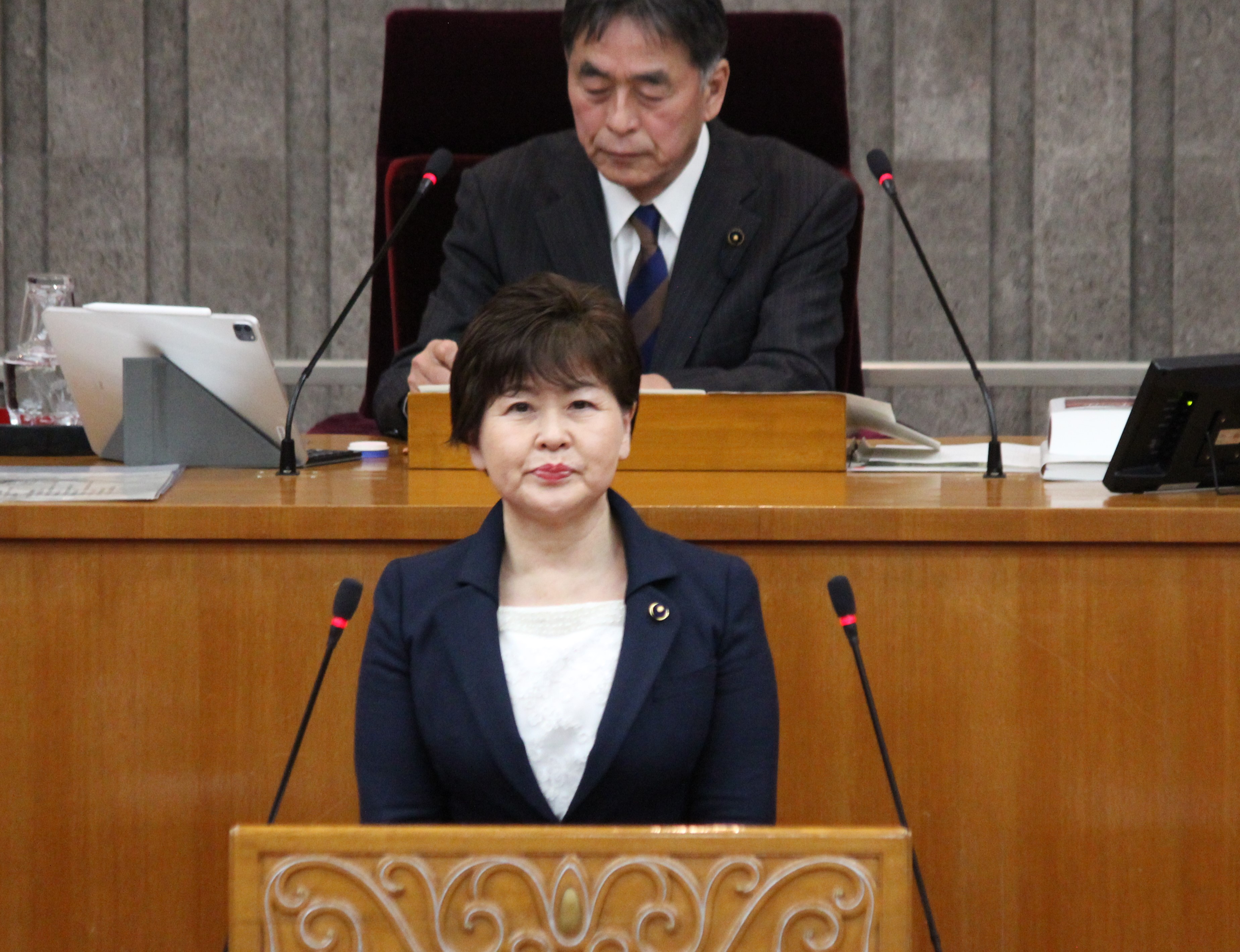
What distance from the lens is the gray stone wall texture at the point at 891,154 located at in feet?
12.8

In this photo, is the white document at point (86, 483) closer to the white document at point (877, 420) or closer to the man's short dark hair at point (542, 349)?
the man's short dark hair at point (542, 349)

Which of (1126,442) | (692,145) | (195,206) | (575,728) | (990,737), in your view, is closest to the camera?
(575,728)

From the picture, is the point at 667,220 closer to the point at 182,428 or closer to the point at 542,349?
the point at 182,428

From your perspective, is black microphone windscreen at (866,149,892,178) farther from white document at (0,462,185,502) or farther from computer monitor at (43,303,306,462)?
white document at (0,462,185,502)

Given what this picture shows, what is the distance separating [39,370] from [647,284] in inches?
37.9

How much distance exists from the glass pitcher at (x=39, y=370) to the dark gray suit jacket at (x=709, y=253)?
0.48 meters

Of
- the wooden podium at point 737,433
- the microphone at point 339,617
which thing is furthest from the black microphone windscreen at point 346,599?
the wooden podium at point 737,433

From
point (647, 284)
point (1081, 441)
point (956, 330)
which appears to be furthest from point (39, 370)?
point (1081, 441)

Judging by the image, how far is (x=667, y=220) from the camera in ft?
8.16

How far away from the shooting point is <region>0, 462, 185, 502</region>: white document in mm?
1531

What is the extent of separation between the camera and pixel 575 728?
1213 mm

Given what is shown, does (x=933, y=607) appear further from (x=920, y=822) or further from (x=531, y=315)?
(x=531, y=315)

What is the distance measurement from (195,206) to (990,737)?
10.3ft

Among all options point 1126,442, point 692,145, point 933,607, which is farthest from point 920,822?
point 692,145
